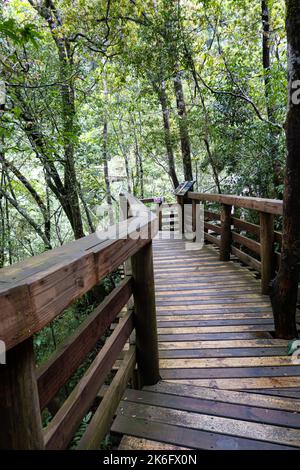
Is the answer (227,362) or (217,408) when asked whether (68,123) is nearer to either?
(227,362)

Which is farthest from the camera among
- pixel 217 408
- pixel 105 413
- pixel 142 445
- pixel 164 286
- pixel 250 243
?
pixel 164 286

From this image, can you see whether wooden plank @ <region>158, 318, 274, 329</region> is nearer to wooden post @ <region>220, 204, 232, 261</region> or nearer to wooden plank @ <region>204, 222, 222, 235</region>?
wooden post @ <region>220, 204, 232, 261</region>

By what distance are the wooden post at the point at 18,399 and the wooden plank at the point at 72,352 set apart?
0.42ft

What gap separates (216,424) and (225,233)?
3179 millimetres

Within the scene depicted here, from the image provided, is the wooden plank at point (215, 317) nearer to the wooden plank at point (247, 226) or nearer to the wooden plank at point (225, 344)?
the wooden plank at point (225, 344)

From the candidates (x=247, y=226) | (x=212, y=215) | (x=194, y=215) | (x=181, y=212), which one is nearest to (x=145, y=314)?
(x=247, y=226)

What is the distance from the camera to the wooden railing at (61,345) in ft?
2.16

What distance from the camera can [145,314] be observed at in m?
1.81

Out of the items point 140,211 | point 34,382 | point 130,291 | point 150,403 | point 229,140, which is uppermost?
point 229,140

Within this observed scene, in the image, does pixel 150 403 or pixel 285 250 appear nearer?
pixel 150 403

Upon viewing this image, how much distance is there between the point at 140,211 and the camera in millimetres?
2162

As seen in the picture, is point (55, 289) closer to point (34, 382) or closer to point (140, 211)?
point (34, 382)

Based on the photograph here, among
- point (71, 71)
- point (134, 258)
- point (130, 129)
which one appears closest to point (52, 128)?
point (71, 71)

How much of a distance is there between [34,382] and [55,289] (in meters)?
0.24
